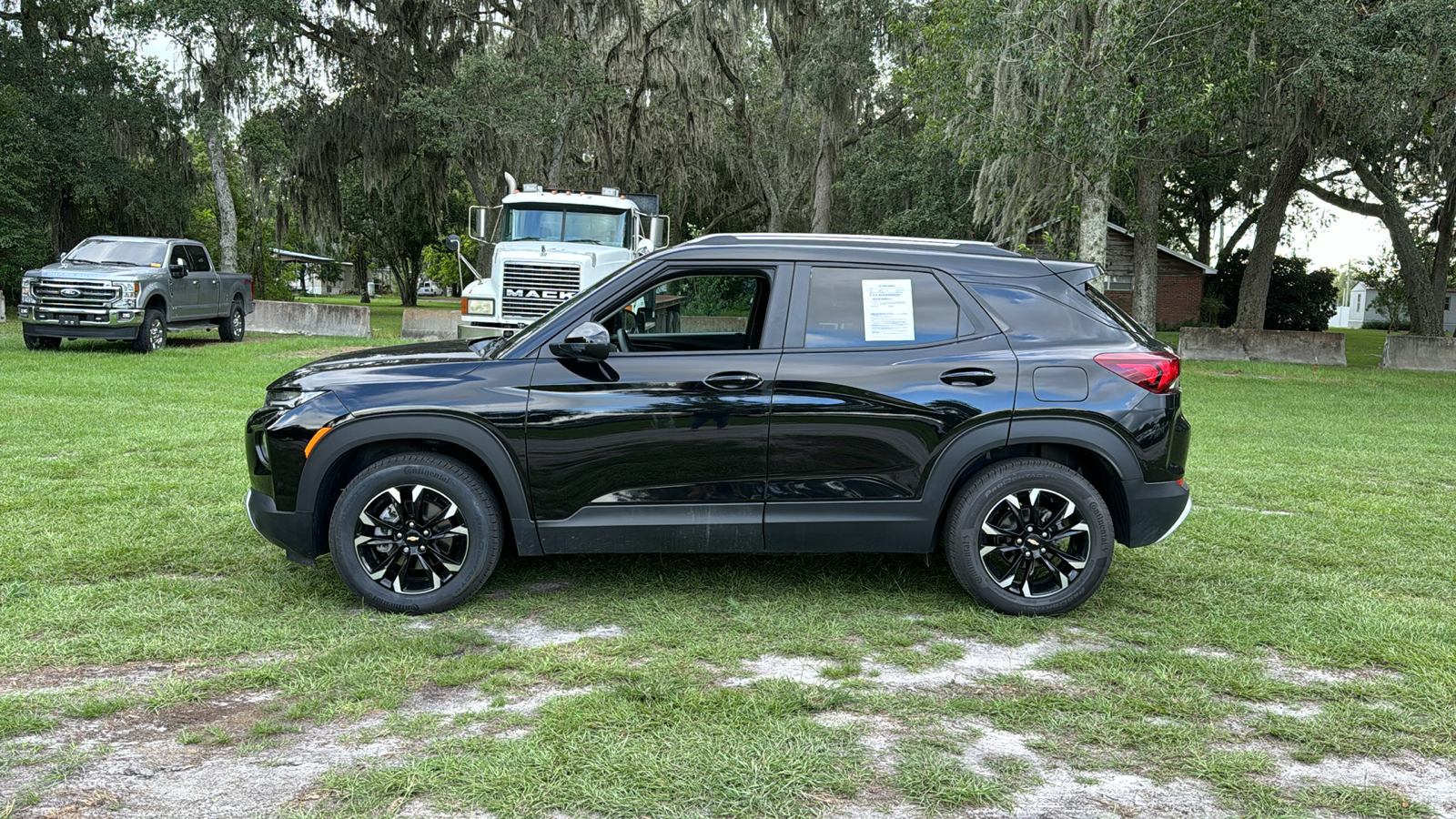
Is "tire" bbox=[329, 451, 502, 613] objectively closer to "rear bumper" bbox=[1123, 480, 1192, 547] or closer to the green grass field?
the green grass field

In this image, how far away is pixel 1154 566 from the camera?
594 cm

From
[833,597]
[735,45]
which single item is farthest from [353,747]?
[735,45]

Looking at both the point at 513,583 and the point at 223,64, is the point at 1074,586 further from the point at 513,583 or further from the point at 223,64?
the point at 223,64

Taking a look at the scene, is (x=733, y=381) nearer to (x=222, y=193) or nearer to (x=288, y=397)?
(x=288, y=397)

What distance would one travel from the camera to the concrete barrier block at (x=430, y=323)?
72.9 feet

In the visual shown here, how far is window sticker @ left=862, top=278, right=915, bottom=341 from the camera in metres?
5.03

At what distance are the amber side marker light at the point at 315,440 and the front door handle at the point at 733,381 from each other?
5.79 feet

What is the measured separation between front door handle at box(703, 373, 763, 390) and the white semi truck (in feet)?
37.1

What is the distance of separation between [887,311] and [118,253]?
17.1 meters

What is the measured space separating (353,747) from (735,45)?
30430mm

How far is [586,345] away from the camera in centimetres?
482

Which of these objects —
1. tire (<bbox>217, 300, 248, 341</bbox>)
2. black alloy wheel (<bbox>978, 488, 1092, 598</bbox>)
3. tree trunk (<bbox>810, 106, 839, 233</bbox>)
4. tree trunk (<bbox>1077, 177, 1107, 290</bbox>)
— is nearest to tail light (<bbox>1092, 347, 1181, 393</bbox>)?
black alloy wheel (<bbox>978, 488, 1092, 598</bbox>)

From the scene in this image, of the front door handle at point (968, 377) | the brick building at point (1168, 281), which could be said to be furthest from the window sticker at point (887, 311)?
the brick building at point (1168, 281)

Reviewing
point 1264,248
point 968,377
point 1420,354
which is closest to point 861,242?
point 968,377
